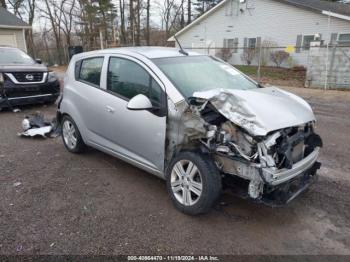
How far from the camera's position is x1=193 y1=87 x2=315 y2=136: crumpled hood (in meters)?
2.68

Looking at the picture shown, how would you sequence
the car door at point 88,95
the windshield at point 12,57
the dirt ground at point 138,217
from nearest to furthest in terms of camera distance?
A: the dirt ground at point 138,217 < the car door at point 88,95 < the windshield at point 12,57

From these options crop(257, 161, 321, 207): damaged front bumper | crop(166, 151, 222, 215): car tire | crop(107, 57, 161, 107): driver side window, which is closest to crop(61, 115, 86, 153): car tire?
crop(107, 57, 161, 107): driver side window

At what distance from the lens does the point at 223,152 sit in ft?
9.28

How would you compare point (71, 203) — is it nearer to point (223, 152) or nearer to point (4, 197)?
point (4, 197)

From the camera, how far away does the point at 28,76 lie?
8164 mm

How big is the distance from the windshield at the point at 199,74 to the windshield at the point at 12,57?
6769 millimetres

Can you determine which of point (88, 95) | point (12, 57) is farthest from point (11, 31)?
point (88, 95)

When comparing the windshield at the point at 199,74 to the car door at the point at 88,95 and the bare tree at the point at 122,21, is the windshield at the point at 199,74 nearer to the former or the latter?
the car door at the point at 88,95

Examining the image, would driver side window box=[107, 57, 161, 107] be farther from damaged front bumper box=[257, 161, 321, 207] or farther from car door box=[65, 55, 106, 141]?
damaged front bumper box=[257, 161, 321, 207]

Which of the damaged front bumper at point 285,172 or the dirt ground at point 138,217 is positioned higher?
the damaged front bumper at point 285,172

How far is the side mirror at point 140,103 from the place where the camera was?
Result: 3.21 meters

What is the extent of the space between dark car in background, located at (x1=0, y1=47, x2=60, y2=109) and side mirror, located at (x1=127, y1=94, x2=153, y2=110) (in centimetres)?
599

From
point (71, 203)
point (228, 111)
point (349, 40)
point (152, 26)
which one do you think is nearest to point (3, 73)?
point (71, 203)

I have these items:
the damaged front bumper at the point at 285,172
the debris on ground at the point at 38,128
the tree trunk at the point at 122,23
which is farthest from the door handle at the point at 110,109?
the tree trunk at the point at 122,23
